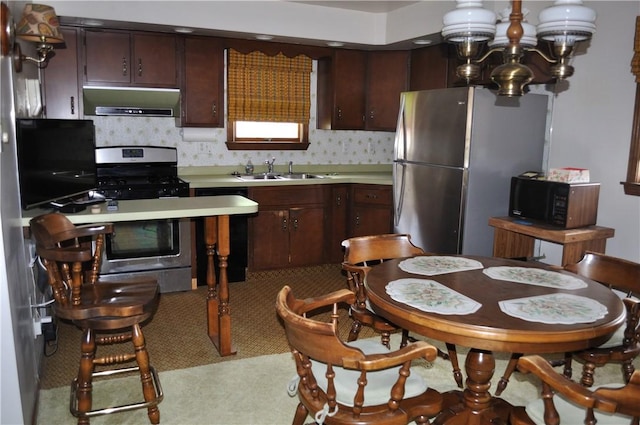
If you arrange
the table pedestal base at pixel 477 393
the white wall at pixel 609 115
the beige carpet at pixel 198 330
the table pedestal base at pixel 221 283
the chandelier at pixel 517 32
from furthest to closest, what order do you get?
the white wall at pixel 609 115, the beige carpet at pixel 198 330, the table pedestal base at pixel 221 283, the table pedestal base at pixel 477 393, the chandelier at pixel 517 32

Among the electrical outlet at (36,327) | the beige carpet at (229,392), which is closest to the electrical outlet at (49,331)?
the electrical outlet at (36,327)

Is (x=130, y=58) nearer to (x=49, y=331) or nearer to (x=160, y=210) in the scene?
(x=160, y=210)

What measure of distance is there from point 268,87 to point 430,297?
3627 millimetres

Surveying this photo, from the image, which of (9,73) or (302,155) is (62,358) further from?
(302,155)

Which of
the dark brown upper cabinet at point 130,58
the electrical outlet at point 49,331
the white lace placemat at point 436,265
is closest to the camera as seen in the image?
the white lace placemat at point 436,265

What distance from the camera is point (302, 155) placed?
5562 millimetres

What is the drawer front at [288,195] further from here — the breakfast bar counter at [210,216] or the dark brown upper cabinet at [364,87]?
the breakfast bar counter at [210,216]

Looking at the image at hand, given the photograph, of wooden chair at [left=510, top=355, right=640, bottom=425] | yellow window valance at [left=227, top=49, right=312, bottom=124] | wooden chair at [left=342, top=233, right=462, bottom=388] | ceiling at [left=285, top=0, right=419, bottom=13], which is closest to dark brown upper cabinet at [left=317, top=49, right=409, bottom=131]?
yellow window valance at [left=227, top=49, right=312, bottom=124]

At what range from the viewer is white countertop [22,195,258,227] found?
2.69m

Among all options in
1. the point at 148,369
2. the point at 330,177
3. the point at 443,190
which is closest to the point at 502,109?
the point at 443,190

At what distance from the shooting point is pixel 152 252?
4281 mm

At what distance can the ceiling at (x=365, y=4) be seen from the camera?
455 centimetres

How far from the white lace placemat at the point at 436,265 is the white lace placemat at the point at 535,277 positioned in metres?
0.11

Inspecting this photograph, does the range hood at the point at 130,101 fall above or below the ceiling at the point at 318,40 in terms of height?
below
